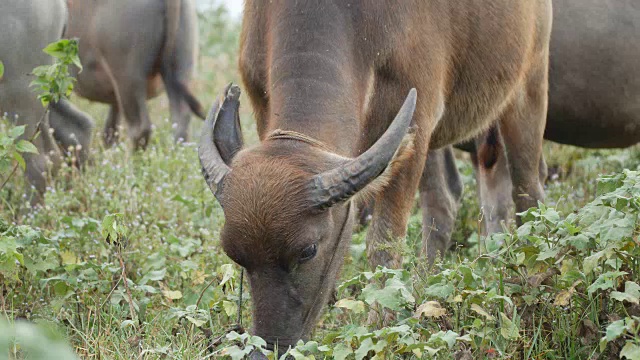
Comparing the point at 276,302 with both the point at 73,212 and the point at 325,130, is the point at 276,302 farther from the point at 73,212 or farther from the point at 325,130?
the point at 73,212

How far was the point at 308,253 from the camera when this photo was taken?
150 inches

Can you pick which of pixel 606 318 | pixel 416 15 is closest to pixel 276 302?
pixel 606 318

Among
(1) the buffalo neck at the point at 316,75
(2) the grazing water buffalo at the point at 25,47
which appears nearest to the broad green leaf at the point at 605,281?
(1) the buffalo neck at the point at 316,75

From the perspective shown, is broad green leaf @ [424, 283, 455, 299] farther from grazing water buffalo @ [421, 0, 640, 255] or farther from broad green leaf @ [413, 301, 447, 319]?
grazing water buffalo @ [421, 0, 640, 255]

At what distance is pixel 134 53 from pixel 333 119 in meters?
5.15

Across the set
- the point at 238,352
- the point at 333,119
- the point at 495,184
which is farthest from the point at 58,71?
the point at 495,184

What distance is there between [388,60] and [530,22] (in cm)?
148

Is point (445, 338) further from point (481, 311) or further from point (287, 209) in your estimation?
point (287, 209)

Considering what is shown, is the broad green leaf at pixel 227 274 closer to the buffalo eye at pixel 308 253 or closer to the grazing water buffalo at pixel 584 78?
the buffalo eye at pixel 308 253

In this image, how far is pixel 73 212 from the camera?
644 centimetres

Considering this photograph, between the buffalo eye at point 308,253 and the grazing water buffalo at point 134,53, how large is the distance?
525 centimetres

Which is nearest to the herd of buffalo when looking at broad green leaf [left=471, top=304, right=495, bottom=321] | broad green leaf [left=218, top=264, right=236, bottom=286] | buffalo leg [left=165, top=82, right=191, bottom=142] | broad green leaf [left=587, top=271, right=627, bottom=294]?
broad green leaf [left=218, top=264, right=236, bottom=286]

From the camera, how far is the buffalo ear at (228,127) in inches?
162

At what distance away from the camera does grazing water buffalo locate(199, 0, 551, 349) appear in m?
3.73
